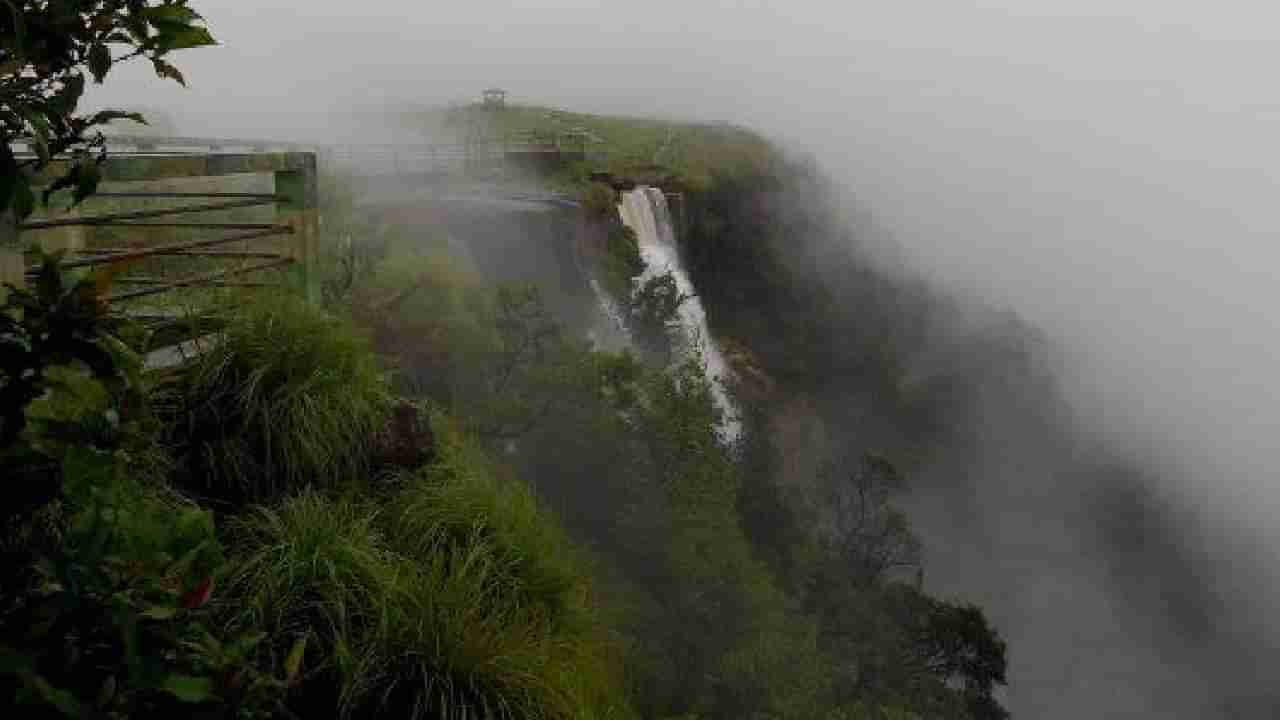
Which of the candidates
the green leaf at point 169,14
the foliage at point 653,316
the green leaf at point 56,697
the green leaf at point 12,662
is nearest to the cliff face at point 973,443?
the foliage at point 653,316

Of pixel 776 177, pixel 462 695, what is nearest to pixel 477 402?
pixel 462 695

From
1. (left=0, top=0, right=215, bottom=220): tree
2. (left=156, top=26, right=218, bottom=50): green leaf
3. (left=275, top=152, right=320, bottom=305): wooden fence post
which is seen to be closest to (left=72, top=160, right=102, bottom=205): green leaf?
(left=0, top=0, right=215, bottom=220): tree

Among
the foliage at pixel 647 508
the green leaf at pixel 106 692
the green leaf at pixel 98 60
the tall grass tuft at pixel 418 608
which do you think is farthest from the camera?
the foliage at pixel 647 508

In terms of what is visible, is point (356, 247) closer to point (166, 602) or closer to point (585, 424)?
point (585, 424)

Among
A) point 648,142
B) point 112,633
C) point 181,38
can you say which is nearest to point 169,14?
point 181,38

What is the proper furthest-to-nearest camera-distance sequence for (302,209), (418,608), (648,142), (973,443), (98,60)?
(973,443)
(648,142)
(302,209)
(418,608)
(98,60)

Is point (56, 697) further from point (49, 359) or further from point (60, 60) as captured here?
point (60, 60)

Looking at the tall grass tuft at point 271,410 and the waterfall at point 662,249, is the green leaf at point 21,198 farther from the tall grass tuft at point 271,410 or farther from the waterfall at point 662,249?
the waterfall at point 662,249
